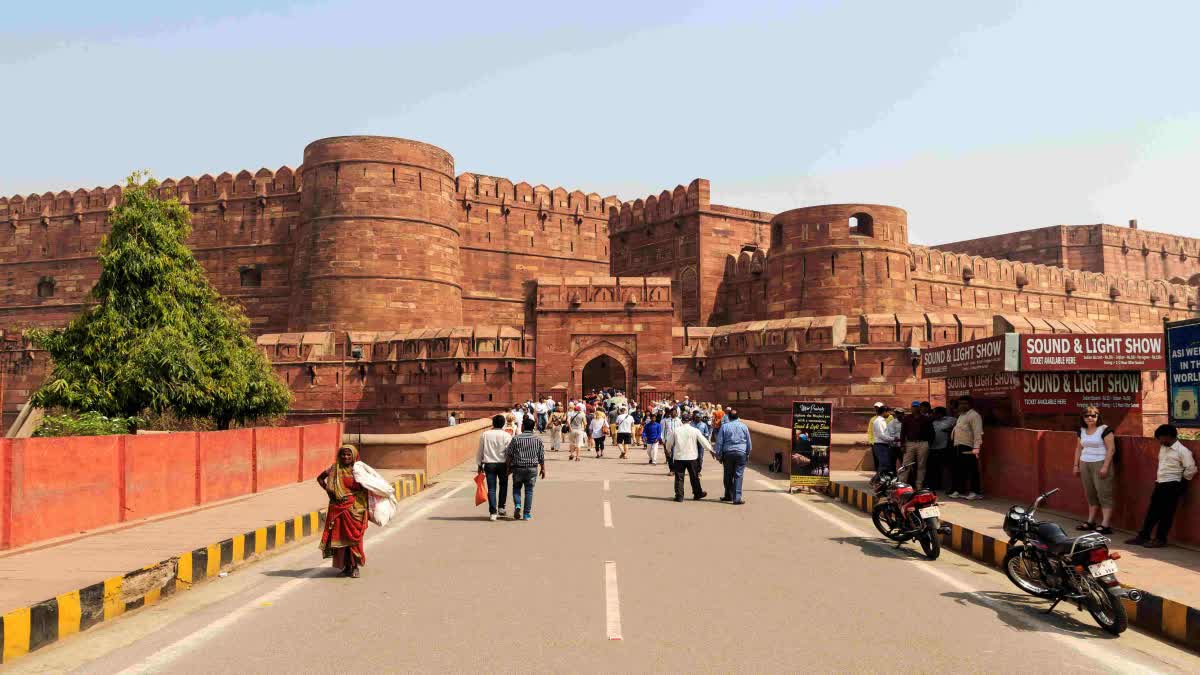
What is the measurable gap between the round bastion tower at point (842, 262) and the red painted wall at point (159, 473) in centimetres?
2689

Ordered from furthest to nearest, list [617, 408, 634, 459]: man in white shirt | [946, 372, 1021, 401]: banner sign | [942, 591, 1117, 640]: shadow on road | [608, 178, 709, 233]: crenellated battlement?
[608, 178, 709, 233]: crenellated battlement
[617, 408, 634, 459]: man in white shirt
[946, 372, 1021, 401]: banner sign
[942, 591, 1117, 640]: shadow on road

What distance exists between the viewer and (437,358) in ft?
101

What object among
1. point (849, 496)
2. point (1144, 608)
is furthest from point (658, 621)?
point (849, 496)

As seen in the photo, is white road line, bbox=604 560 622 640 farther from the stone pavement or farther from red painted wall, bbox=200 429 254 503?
red painted wall, bbox=200 429 254 503

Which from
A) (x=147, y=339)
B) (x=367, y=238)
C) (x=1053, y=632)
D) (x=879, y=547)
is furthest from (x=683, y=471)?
(x=367, y=238)

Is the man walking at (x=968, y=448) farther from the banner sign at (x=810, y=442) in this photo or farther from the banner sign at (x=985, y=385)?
the banner sign at (x=810, y=442)

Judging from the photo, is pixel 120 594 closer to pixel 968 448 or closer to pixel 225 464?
pixel 225 464

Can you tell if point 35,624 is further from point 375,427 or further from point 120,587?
point 375,427

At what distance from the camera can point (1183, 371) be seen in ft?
27.5

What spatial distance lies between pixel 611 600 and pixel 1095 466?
497 centimetres

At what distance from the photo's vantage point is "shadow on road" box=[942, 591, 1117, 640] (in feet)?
18.2

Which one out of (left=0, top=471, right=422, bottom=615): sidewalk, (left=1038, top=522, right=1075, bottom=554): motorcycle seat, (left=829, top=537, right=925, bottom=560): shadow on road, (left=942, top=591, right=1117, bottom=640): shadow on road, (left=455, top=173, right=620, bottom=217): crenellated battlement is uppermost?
(left=455, top=173, right=620, bottom=217): crenellated battlement

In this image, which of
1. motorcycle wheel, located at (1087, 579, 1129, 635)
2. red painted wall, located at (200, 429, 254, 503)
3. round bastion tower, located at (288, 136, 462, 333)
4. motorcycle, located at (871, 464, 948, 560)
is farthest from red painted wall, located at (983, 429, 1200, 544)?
round bastion tower, located at (288, 136, 462, 333)

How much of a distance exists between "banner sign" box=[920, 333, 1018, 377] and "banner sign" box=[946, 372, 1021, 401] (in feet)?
0.66
